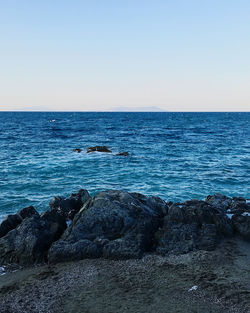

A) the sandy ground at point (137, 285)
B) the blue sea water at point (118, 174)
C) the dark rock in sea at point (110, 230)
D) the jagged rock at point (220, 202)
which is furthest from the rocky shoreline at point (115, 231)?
the blue sea water at point (118, 174)

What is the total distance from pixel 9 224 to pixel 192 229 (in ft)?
26.1

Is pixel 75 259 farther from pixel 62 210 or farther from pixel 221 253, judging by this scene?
pixel 221 253

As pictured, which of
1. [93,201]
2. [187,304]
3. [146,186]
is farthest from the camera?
[146,186]

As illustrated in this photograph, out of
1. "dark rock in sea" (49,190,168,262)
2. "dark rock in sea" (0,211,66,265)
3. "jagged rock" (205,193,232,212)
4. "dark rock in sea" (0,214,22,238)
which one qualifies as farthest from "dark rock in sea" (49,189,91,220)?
"jagged rock" (205,193,232,212)

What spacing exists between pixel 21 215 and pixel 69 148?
28133 millimetres

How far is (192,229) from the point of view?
12.0 m

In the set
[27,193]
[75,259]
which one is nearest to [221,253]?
[75,259]

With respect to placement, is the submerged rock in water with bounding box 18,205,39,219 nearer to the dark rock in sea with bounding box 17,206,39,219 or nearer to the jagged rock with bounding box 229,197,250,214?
the dark rock in sea with bounding box 17,206,39,219

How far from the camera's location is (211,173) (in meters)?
26.8

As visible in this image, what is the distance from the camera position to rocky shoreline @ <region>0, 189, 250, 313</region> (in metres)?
8.12

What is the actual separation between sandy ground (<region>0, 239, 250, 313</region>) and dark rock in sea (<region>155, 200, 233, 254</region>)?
1.88 ft

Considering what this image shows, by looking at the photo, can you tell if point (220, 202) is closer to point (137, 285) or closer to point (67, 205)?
point (67, 205)

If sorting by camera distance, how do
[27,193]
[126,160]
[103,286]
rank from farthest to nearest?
1. [126,160]
2. [27,193]
3. [103,286]

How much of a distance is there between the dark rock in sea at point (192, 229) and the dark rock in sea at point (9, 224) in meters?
6.35
